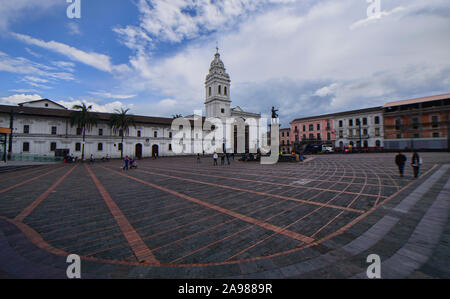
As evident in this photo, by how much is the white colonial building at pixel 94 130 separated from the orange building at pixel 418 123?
39515mm

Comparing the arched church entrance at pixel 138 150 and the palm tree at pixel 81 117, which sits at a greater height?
the palm tree at pixel 81 117

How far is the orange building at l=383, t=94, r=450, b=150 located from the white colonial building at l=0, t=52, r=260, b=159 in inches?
1556

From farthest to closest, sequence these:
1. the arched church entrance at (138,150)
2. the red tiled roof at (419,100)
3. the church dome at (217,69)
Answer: the church dome at (217,69) → the arched church entrance at (138,150) → the red tiled roof at (419,100)

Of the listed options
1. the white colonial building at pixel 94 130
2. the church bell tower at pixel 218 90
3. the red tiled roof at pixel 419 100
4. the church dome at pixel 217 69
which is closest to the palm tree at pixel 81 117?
the white colonial building at pixel 94 130

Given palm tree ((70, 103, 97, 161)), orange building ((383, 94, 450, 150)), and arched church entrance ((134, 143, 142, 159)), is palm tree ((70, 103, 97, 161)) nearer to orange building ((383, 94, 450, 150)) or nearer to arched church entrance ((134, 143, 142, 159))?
arched church entrance ((134, 143, 142, 159))

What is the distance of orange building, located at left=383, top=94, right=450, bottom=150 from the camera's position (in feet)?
114

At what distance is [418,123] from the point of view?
37219mm

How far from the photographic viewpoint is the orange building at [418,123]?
3484cm

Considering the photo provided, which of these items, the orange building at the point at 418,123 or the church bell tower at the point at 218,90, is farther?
the church bell tower at the point at 218,90

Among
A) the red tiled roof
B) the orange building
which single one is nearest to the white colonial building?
the orange building

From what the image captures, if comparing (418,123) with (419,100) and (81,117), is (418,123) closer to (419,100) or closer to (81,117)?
(419,100)

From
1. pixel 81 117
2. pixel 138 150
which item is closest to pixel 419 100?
pixel 138 150

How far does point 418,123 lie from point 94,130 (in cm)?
6909

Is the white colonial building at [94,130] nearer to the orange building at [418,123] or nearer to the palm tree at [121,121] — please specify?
the palm tree at [121,121]
